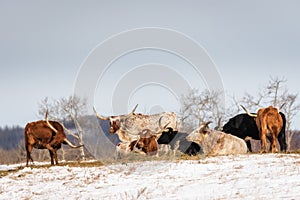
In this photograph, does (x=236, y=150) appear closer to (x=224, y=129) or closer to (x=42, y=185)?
(x=224, y=129)

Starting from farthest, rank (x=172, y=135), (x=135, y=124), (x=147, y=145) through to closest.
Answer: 1. (x=135, y=124)
2. (x=172, y=135)
3. (x=147, y=145)

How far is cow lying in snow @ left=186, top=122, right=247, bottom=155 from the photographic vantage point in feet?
59.7

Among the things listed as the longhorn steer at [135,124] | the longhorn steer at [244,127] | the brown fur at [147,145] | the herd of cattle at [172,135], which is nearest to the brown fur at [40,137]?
the herd of cattle at [172,135]

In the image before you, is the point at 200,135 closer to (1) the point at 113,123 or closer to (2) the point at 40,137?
(1) the point at 113,123

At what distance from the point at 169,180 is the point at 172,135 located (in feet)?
36.1

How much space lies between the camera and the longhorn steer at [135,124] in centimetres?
2259

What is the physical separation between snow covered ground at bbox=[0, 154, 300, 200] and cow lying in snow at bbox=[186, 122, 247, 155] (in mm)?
4165

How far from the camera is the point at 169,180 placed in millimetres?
10969

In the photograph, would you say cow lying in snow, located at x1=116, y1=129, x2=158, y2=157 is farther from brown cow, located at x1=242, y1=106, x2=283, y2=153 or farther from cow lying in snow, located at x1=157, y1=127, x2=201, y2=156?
brown cow, located at x1=242, y1=106, x2=283, y2=153

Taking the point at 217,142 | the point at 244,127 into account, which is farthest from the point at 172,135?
the point at 217,142

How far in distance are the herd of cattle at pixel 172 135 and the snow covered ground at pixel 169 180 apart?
241 centimetres

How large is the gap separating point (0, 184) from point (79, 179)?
2.44 metres

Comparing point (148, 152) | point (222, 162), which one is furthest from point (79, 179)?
point (148, 152)

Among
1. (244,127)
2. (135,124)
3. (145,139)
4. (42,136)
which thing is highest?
(135,124)
